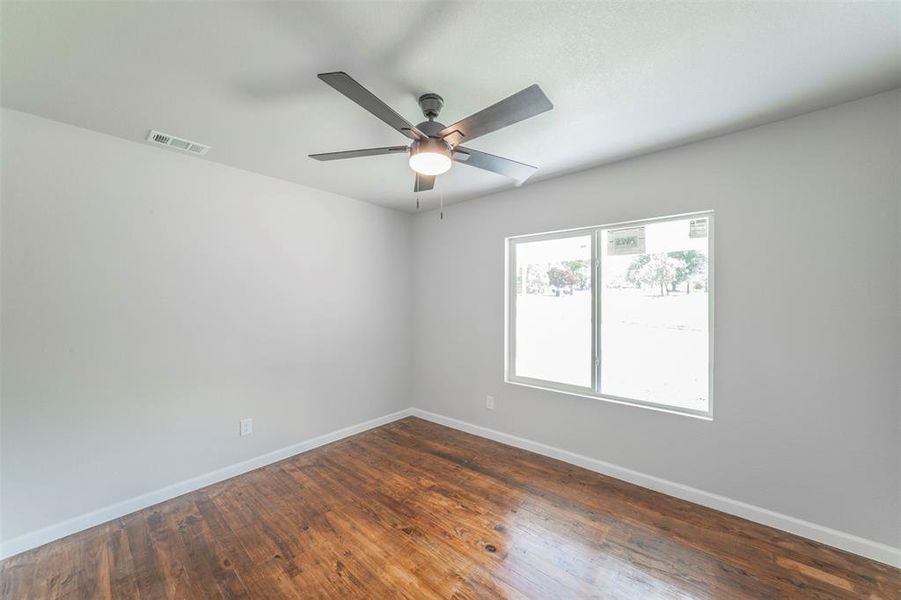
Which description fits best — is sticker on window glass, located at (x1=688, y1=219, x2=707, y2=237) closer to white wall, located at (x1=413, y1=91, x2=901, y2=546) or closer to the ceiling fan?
white wall, located at (x1=413, y1=91, x2=901, y2=546)

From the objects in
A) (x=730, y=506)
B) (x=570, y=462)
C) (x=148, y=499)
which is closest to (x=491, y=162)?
(x=570, y=462)

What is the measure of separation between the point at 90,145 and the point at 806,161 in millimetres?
4379

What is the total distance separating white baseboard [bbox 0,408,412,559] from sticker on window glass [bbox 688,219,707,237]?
3514 millimetres

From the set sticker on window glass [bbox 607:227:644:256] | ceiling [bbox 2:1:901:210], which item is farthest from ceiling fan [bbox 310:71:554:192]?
sticker on window glass [bbox 607:227:644:256]

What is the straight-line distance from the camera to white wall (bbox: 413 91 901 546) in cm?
182

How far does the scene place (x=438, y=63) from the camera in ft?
5.10

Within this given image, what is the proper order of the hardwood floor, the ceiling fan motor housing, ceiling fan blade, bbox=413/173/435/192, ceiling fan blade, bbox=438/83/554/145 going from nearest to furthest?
ceiling fan blade, bbox=438/83/554/145
the hardwood floor
the ceiling fan motor housing
ceiling fan blade, bbox=413/173/435/192

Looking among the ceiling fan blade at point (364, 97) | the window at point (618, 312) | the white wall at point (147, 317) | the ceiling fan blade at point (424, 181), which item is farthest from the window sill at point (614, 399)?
the ceiling fan blade at point (364, 97)

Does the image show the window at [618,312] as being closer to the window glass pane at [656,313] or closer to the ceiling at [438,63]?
the window glass pane at [656,313]

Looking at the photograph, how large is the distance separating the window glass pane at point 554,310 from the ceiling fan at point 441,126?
1254 millimetres

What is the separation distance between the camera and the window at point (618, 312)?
243cm

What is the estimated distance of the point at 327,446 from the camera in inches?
128

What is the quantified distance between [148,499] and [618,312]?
3.70 metres

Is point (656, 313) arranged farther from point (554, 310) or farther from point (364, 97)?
point (364, 97)
